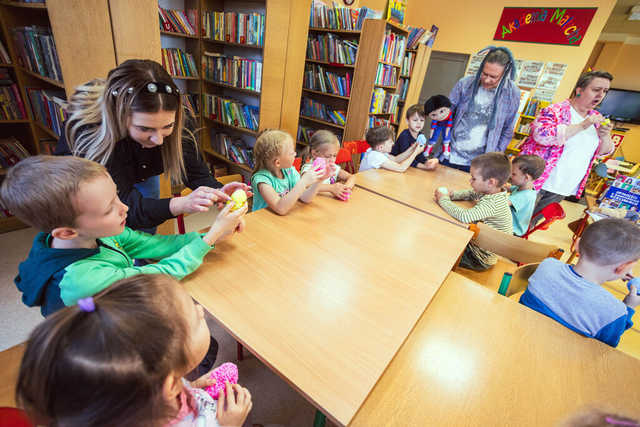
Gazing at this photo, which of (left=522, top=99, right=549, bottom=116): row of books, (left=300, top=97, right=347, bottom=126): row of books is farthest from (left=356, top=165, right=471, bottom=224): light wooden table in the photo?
(left=522, top=99, right=549, bottom=116): row of books

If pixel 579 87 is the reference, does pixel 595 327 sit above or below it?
below

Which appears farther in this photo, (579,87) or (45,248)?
(579,87)

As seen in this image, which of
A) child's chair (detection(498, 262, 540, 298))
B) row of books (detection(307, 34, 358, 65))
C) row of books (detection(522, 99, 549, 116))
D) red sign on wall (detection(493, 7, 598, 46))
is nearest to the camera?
child's chair (detection(498, 262, 540, 298))

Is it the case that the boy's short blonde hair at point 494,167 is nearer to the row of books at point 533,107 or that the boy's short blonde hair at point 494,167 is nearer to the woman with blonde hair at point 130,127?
the woman with blonde hair at point 130,127

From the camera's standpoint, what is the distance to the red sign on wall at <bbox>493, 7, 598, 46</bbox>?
4.75 m

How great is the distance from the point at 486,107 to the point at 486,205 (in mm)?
1116

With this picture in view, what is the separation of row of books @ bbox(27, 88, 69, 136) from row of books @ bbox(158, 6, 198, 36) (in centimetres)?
128

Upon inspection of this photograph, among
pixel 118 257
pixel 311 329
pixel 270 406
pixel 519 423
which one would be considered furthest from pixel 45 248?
pixel 519 423

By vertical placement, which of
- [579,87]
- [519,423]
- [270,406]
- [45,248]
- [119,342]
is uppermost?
[579,87]

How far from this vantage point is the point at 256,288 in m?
0.95

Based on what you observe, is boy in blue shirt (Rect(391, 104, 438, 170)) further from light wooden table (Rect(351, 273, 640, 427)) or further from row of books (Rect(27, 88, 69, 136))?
row of books (Rect(27, 88, 69, 136))

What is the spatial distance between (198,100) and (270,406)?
11.8ft

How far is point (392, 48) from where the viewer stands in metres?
3.92

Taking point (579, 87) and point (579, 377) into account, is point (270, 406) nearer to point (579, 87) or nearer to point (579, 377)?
point (579, 377)
